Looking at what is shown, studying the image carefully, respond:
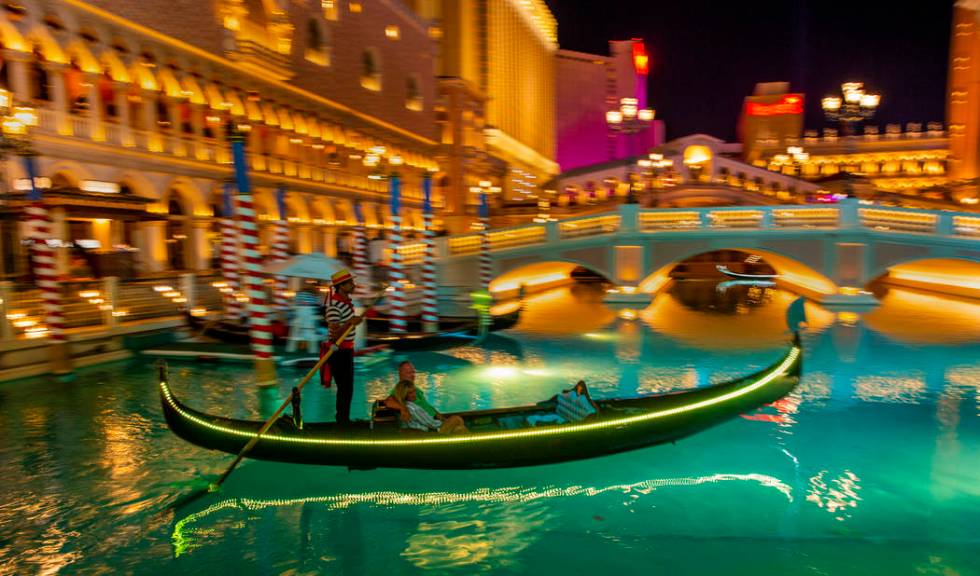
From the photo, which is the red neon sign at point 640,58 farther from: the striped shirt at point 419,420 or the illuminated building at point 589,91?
the striped shirt at point 419,420

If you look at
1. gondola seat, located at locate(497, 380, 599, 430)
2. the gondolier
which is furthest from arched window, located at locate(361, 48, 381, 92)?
gondola seat, located at locate(497, 380, 599, 430)

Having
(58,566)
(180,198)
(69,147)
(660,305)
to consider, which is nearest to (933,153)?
(660,305)

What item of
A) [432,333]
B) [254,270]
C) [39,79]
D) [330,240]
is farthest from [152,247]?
[254,270]

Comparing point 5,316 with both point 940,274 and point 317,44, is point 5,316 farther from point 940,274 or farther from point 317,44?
point 940,274

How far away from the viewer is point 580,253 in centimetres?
Result: 1917

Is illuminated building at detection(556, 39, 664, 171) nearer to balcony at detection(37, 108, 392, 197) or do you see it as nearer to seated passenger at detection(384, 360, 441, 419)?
balcony at detection(37, 108, 392, 197)

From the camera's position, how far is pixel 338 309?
22.1ft

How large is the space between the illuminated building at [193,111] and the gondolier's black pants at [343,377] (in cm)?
1164

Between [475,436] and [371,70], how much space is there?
Answer: 32806mm

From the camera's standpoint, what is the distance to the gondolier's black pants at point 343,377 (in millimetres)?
6621

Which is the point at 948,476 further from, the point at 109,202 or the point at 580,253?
the point at 109,202

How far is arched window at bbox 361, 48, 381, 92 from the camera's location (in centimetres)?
3447

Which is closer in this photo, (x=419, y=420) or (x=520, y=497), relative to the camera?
(x=520, y=497)

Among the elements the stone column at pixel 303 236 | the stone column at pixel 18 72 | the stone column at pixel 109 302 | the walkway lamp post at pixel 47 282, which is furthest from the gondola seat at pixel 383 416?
the stone column at pixel 303 236
